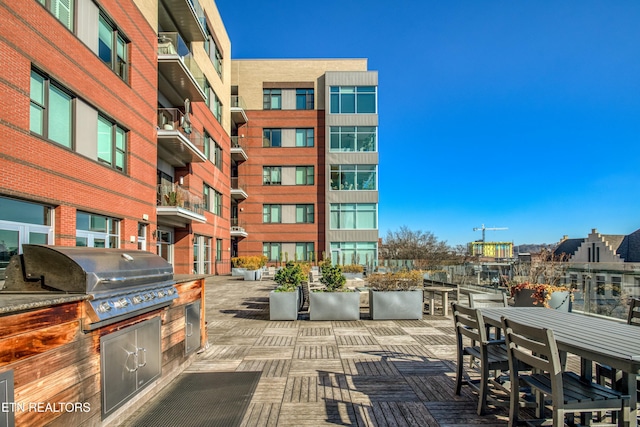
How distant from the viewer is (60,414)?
9.02 ft

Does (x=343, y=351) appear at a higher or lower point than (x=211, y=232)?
lower

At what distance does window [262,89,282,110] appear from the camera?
107 ft

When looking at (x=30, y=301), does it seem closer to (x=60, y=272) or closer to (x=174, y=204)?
(x=60, y=272)

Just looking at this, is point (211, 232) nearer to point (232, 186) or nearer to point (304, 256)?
point (232, 186)

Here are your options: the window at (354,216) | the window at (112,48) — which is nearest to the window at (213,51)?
the window at (112,48)

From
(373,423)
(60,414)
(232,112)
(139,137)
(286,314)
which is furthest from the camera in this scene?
(232,112)

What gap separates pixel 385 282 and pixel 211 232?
56.5 feet

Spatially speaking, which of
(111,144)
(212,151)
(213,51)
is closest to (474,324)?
(111,144)

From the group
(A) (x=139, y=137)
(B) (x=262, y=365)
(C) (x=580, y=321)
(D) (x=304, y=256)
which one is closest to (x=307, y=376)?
(B) (x=262, y=365)

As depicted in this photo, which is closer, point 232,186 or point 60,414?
point 60,414

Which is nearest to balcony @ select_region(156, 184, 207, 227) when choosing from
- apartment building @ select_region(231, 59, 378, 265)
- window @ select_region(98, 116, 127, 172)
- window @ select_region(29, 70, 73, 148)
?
window @ select_region(98, 116, 127, 172)

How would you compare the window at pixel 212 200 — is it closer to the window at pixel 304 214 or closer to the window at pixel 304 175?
the window at pixel 304 214

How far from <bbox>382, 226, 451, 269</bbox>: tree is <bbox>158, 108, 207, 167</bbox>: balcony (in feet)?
67.9

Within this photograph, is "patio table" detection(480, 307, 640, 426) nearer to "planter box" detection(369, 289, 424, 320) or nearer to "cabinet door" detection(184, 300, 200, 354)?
"cabinet door" detection(184, 300, 200, 354)
